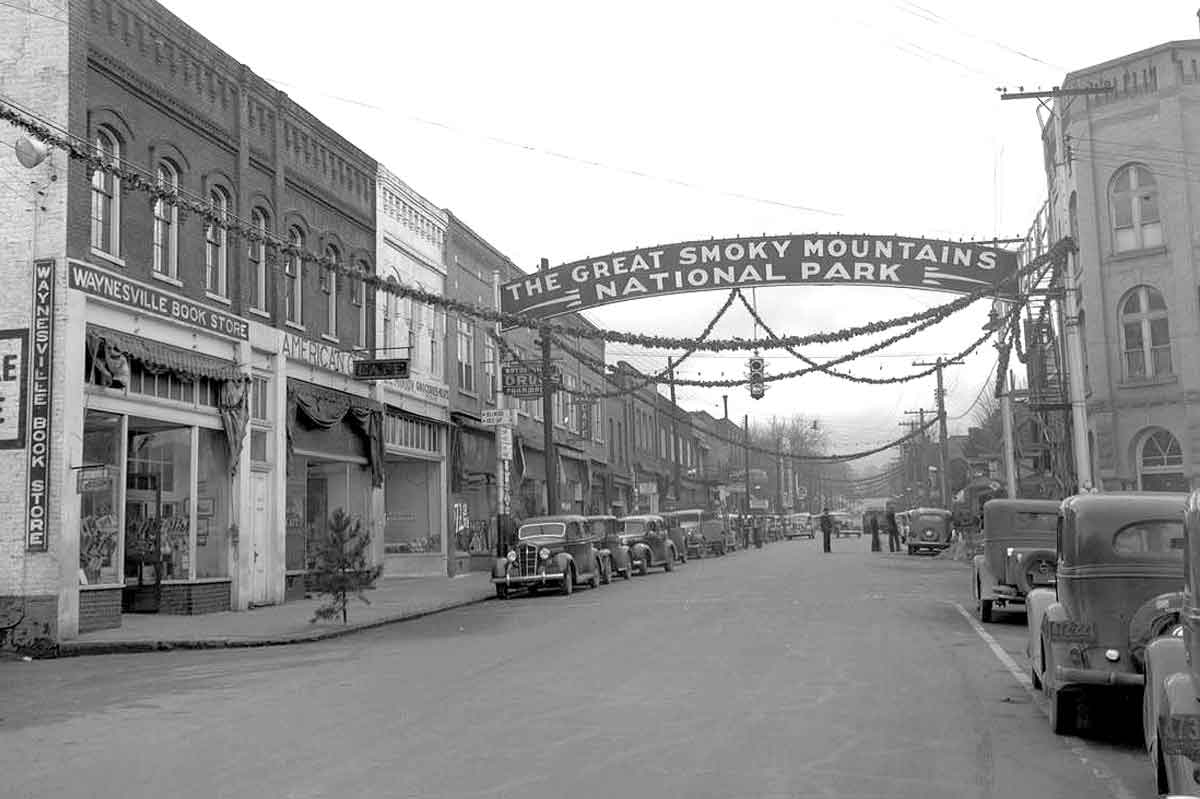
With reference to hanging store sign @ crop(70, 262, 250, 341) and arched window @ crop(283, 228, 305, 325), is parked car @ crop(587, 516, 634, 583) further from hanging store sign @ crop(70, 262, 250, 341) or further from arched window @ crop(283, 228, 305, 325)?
hanging store sign @ crop(70, 262, 250, 341)

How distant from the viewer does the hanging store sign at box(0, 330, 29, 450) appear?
1772 cm

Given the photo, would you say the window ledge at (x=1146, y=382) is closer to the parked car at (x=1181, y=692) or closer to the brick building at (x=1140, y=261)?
the brick building at (x=1140, y=261)

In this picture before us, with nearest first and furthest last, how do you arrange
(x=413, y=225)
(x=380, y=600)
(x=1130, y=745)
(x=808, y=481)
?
(x=1130, y=745), (x=380, y=600), (x=413, y=225), (x=808, y=481)

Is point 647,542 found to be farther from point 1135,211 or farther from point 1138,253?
point 1135,211

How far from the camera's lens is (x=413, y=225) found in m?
32.8

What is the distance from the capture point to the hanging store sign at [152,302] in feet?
59.9

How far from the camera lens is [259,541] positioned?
23.7m

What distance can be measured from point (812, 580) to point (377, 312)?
1261 centimetres

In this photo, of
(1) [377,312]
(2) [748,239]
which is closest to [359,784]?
(2) [748,239]

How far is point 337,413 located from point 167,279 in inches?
271

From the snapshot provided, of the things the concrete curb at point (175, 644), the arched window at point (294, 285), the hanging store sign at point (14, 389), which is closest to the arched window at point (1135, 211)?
the arched window at point (294, 285)

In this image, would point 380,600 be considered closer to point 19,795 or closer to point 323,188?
point 323,188

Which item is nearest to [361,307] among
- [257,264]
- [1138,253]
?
[257,264]

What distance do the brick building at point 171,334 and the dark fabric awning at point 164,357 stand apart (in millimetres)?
49
